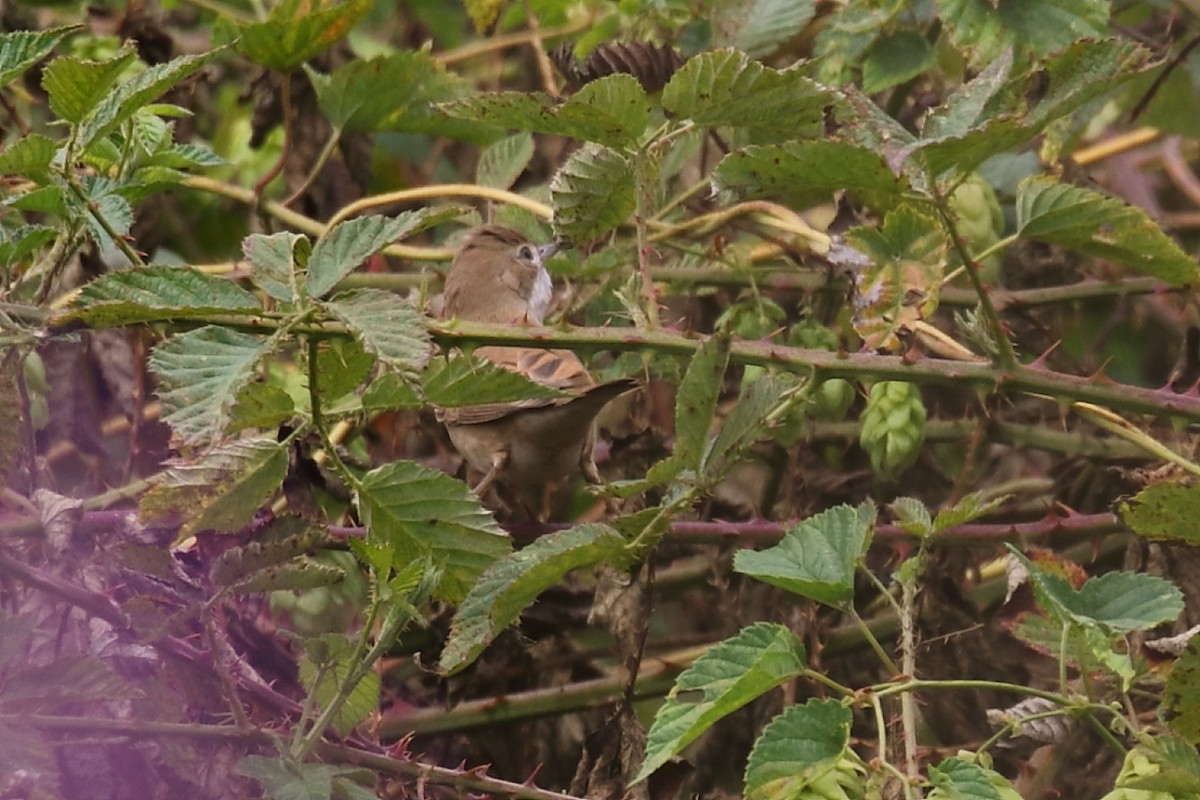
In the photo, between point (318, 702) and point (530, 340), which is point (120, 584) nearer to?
point (318, 702)

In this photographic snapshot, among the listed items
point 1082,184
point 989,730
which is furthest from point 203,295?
point 1082,184

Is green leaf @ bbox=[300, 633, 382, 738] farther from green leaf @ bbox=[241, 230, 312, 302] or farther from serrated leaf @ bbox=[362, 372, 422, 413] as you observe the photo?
green leaf @ bbox=[241, 230, 312, 302]

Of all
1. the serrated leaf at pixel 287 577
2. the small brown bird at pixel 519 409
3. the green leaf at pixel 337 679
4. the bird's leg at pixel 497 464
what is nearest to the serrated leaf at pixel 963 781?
the green leaf at pixel 337 679

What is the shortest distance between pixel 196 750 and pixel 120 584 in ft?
0.90

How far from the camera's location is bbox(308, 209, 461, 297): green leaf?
5.12 ft

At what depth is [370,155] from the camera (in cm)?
309

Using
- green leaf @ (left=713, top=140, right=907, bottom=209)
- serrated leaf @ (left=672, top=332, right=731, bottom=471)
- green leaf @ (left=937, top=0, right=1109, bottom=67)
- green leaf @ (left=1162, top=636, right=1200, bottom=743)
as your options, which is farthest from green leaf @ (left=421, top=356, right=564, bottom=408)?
green leaf @ (left=937, top=0, right=1109, bottom=67)

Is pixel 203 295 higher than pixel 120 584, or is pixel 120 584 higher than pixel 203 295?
pixel 203 295

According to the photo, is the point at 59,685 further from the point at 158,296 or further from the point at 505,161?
the point at 505,161

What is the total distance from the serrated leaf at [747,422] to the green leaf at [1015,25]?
2.66ft

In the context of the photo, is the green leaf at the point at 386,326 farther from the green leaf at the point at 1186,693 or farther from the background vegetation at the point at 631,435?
the green leaf at the point at 1186,693

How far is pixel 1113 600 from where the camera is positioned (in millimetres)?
1629

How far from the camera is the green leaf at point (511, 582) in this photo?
1604mm

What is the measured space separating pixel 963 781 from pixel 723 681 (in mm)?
250
